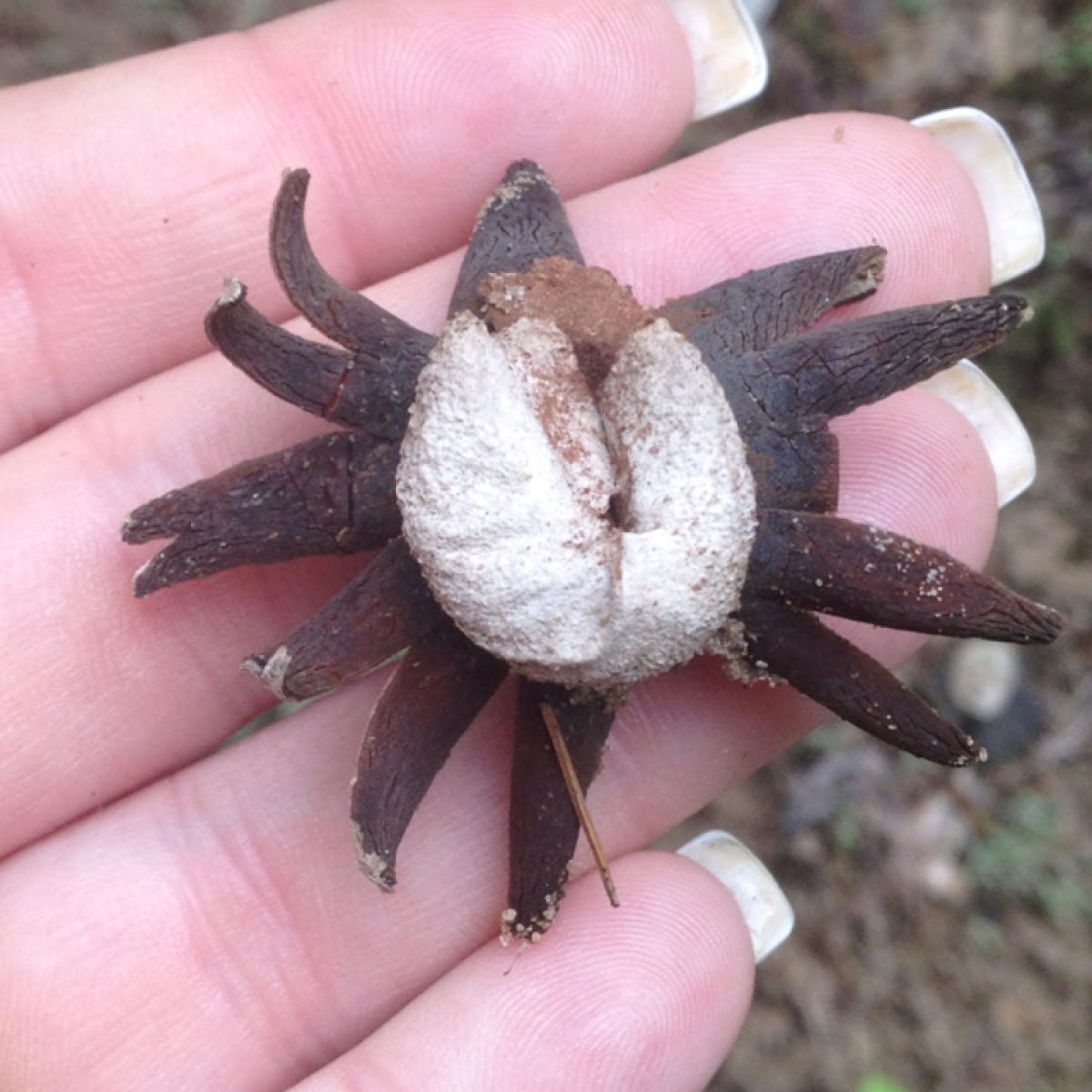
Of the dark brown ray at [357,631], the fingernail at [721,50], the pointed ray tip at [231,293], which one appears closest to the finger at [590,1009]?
the dark brown ray at [357,631]

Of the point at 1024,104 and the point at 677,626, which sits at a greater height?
the point at 677,626

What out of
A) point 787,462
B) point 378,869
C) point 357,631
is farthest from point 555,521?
point 378,869

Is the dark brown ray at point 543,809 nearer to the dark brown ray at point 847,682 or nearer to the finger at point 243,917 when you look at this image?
the finger at point 243,917

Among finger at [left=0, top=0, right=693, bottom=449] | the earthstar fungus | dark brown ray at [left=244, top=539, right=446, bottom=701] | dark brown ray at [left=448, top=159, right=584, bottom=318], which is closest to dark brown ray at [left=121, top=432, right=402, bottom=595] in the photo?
the earthstar fungus

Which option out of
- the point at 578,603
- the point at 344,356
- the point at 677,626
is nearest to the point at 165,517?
the point at 344,356

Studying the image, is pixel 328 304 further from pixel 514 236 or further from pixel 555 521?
pixel 555 521

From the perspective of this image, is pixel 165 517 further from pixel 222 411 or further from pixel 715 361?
A: pixel 715 361

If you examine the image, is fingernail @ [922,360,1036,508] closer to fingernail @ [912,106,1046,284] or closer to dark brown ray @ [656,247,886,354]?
fingernail @ [912,106,1046,284]
